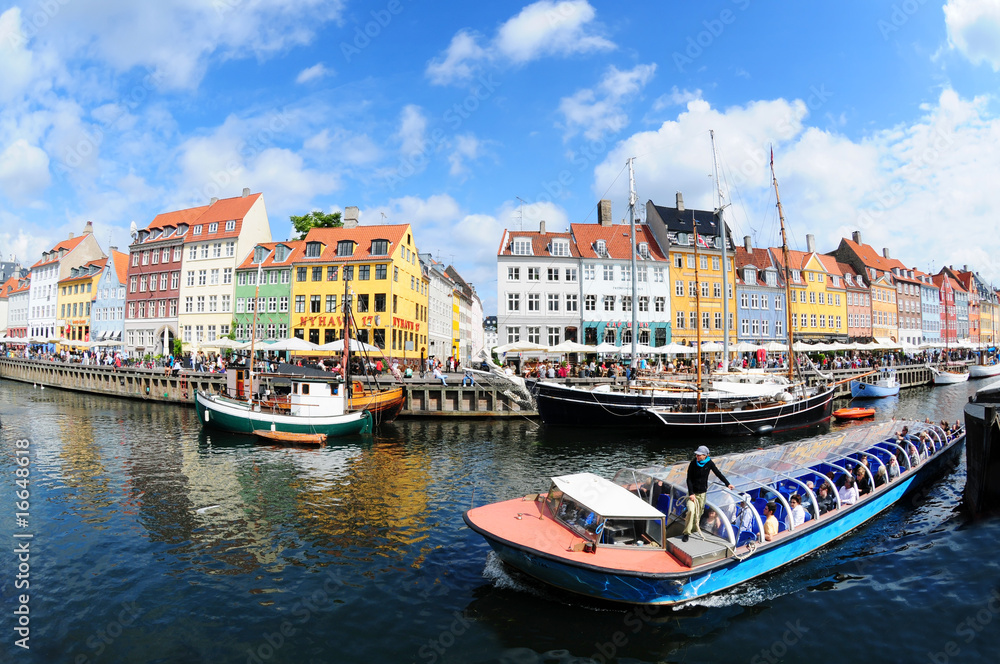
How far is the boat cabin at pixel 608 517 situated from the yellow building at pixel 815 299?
64575 millimetres

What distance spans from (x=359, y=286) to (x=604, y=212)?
27285mm

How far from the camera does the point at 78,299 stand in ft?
249

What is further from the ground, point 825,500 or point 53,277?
point 53,277

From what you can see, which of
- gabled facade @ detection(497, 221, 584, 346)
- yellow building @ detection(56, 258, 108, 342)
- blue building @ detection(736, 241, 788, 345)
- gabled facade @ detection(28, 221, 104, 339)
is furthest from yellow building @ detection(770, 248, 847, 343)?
gabled facade @ detection(28, 221, 104, 339)

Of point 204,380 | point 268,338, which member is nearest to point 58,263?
point 268,338

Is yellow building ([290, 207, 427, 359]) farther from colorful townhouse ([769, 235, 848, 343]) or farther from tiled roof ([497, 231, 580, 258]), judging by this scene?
colorful townhouse ([769, 235, 848, 343])

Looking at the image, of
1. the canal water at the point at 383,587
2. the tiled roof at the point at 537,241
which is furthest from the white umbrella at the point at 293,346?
the canal water at the point at 383,587

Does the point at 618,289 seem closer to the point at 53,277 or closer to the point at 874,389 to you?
the point at 874,389

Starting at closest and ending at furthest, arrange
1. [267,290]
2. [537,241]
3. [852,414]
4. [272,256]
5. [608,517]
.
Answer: [608,517]
[852,414]
[537,241]
[267,290]
[272,256]

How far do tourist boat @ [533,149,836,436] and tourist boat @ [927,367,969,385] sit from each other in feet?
133

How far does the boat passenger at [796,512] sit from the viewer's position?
12213 mm

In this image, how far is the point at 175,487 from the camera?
1945 cm

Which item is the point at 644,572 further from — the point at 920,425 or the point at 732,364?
the point at 732,364

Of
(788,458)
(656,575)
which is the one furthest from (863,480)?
(656,575)
